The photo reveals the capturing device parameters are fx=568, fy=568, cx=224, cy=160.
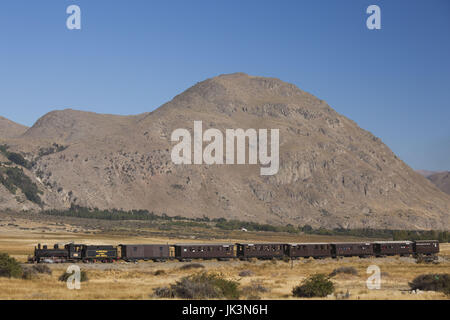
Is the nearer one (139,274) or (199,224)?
(139,274)

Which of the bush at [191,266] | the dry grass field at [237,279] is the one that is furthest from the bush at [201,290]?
the bush at [191,266]

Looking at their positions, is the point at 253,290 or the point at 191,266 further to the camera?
the point at 191,266

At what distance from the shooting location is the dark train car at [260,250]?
248ft

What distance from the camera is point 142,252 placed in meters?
68.8

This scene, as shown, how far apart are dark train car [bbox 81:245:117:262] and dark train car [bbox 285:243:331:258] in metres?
24.0

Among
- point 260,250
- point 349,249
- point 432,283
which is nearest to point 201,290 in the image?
point 432,283

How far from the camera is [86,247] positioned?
65.6 m

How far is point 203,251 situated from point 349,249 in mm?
22080

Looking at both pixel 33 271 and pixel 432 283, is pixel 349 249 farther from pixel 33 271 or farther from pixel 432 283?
pixel 33 271

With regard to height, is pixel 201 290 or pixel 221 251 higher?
pixel 201 290
